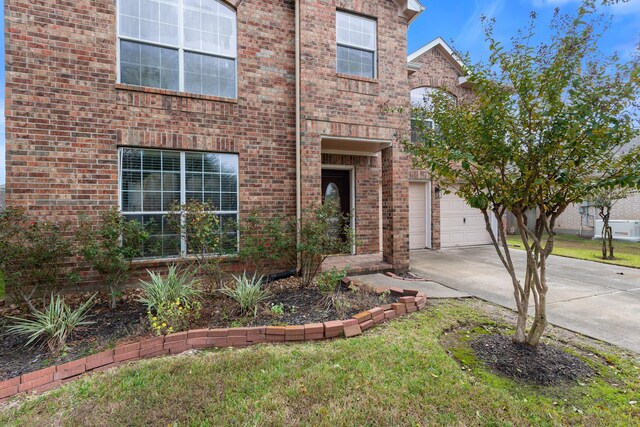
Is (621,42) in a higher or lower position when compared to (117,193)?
higher

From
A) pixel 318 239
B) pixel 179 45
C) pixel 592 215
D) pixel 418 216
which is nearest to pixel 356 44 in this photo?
pixel 179 45

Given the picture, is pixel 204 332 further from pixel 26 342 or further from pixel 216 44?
pixel 216 44

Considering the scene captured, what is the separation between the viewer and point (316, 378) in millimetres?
2875

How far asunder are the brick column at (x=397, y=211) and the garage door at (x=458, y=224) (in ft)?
14.1

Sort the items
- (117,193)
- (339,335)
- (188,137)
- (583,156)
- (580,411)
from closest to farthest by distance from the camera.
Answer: (580,411) < (583,156) < (339,335) < (117,193) < (188,137)

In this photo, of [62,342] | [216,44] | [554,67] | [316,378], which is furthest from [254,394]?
[216,44]

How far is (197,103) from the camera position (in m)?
5.93

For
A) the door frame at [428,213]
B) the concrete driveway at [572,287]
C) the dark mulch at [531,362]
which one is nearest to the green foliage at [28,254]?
the dark mulch at [531,362]

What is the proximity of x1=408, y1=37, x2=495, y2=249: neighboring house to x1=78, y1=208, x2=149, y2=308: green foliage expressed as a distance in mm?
8162

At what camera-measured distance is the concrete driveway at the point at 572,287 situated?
4.28 meters

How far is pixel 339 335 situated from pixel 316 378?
40.4 inches

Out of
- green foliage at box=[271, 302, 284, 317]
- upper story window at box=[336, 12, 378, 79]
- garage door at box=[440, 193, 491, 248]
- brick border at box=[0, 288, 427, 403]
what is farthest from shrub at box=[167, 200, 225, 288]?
garage door at box=[440, 193, 491, 248]

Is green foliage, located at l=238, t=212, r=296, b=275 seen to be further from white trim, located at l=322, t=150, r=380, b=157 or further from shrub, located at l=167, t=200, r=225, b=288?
white trim, located at l=322, t=150, r=380, b=157

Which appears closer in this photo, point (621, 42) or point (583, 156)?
point (583, 156)
